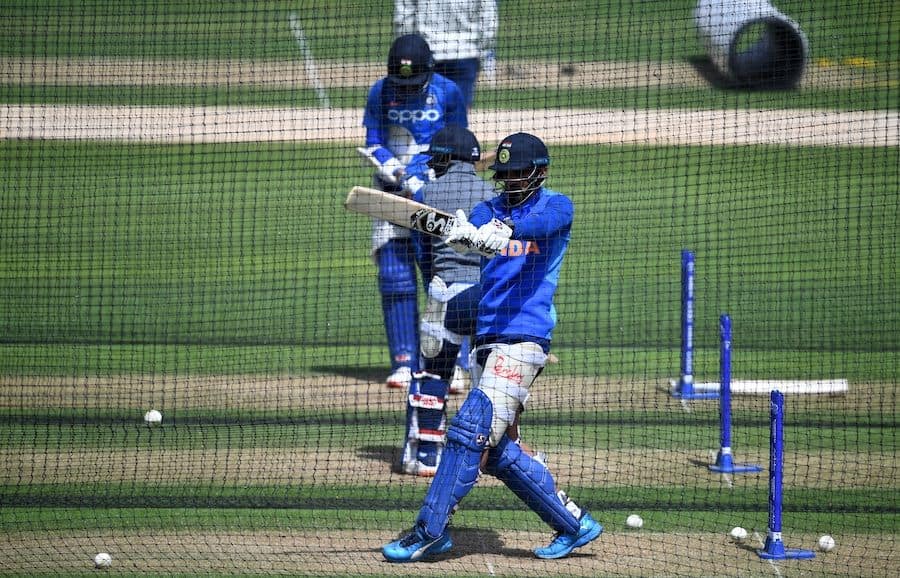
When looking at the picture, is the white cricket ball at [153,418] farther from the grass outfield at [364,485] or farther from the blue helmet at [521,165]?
the blue helmet at [521,165]

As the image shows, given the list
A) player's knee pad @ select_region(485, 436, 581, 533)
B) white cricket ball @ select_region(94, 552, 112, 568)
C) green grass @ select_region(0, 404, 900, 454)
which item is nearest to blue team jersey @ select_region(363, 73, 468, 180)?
green grass @ select_region(0, 404, 900, 454)

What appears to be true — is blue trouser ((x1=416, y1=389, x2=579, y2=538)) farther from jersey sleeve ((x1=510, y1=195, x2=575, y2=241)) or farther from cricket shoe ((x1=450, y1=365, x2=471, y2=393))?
cricket shoe ((x1=450, y1=365, x2=471, y2=393))

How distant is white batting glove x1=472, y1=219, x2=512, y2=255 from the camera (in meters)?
6.34

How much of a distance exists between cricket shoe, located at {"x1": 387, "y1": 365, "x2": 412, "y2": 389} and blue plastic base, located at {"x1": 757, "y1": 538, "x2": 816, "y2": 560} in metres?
3.75

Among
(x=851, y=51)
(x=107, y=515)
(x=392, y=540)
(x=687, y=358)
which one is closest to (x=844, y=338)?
(x=687, y=358)

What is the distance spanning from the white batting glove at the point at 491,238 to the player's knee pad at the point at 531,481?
995 millimetres

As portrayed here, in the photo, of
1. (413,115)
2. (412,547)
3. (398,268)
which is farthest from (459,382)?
(412,547)

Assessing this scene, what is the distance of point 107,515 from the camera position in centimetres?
735

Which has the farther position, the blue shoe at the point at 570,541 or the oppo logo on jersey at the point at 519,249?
the blue shoe at the point at 570,541

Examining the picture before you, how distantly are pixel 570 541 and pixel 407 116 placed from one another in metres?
4.07

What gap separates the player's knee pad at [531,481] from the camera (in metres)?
6.62

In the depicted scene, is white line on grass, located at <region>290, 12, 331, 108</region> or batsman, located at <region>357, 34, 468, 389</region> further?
white line on grass, located at <region>290, 12, 331, 108</region>

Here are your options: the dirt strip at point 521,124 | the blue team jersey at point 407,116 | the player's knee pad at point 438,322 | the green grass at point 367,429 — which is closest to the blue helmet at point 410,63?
the blue team jersey at point 407,116

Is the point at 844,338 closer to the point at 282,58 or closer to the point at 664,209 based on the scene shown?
the point at 664,209
